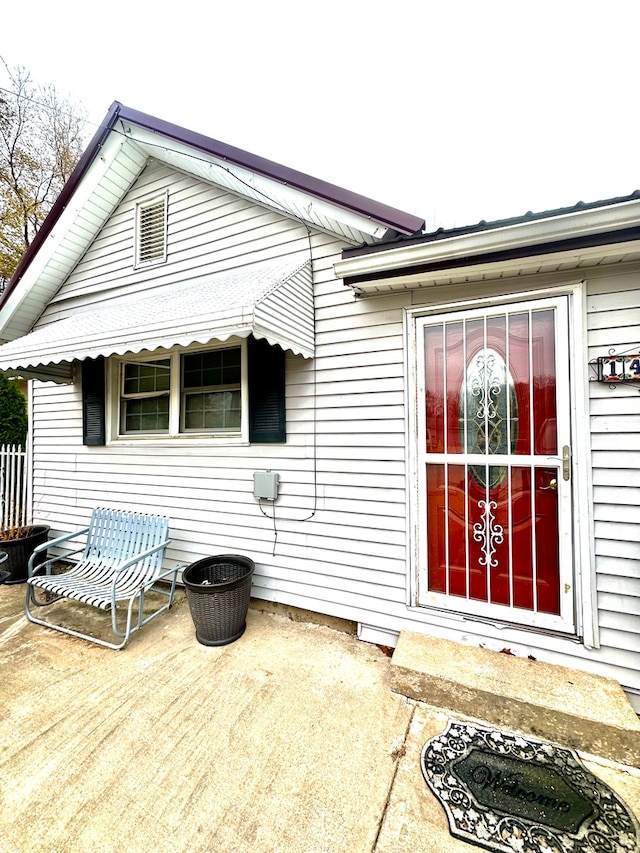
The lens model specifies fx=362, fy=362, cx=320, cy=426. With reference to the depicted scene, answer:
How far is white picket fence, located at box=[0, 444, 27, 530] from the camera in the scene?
6168 millimetres

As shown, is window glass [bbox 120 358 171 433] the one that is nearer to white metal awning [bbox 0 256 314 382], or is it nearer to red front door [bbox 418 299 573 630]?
white metal awning [bbox 0 256 314 382]

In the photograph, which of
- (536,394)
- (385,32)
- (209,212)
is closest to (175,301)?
(209,212)

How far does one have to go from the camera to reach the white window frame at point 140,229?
4.75 m

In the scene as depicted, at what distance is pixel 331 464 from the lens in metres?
3.58

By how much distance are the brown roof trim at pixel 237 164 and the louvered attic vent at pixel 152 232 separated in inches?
30.8

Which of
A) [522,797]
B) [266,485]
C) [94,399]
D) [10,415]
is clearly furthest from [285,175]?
[10,415]

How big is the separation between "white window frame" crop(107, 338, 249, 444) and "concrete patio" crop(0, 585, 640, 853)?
2.10m

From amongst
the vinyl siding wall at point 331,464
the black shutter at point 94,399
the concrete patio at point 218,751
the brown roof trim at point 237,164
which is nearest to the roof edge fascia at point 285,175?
the brown roof trim at point 237,164

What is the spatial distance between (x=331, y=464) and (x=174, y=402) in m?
2.23

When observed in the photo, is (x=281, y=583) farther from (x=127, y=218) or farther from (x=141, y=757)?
(x=127, y=218)

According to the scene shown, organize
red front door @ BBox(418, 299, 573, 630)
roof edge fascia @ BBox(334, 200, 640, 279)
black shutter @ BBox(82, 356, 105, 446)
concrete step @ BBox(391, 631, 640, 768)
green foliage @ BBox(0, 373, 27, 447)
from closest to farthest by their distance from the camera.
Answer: concrete step @ BBox(391, 631, 640, 768)
roof edge fascia @ BBox(334, 200, 640, 279)
red front door @ BBox(418, 299, 573, 630)
black shutter @ BBox(82, 356, 105, 446)
green foliage @ BBox(0, 373, 27, 447)

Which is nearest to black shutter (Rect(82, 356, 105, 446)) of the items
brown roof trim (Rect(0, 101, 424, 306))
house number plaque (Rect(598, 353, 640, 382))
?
brown roof trim (Rect(0, 101, 424, 306))

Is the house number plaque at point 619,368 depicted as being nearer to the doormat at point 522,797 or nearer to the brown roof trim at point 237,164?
the brown roof trim at point 237,164

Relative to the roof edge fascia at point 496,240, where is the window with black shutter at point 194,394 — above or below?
below
